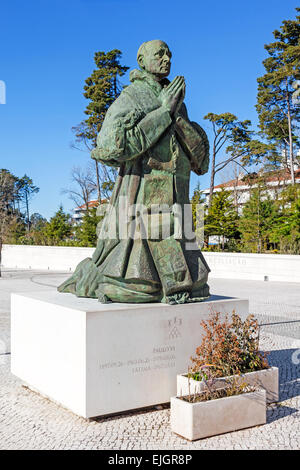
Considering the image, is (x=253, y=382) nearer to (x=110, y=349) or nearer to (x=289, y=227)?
(x=110, y=349)

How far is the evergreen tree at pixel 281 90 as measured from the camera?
93.8 ft

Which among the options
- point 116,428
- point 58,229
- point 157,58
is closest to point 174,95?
point 157,58

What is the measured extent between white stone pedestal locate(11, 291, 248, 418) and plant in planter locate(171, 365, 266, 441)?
51cm

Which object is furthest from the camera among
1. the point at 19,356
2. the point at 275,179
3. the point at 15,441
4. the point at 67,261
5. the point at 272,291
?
the point at 275,179

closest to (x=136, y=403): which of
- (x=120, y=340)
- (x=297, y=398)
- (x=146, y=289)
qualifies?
(x=120, y=340)

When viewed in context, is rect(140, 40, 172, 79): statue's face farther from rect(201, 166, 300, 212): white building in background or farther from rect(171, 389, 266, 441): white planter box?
rect(201, 166, 300, 212): white building in background

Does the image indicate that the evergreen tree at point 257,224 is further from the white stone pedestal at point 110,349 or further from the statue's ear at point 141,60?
the white stone pedestal at point 110,349

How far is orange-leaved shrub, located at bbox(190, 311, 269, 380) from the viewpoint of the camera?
4.17 metres

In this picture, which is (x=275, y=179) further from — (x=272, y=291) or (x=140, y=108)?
(x=140, y=108)

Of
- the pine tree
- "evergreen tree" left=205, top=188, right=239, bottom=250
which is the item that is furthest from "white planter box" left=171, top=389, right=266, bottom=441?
the pine tree

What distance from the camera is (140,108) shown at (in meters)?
4.69
